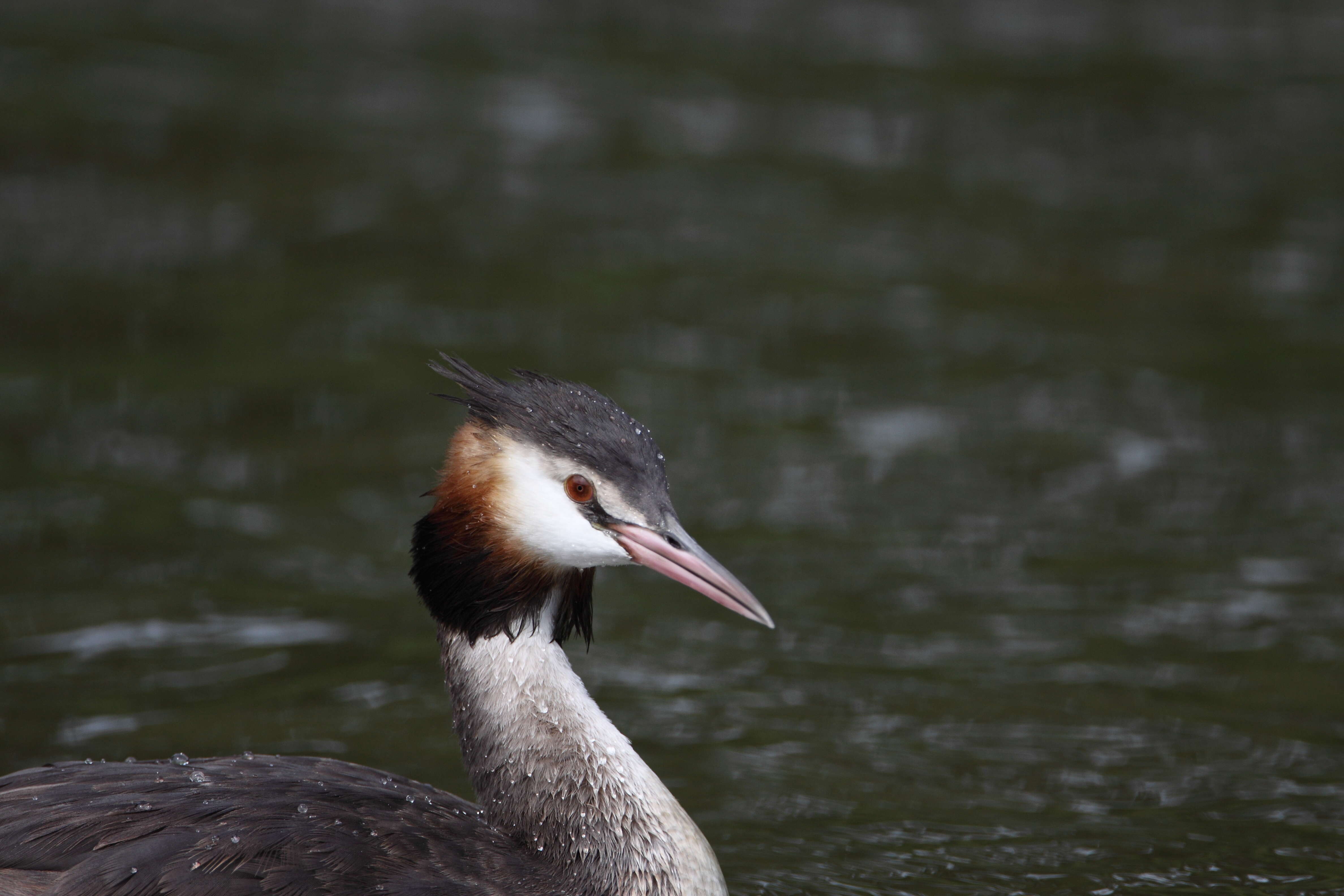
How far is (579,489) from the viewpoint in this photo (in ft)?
17.4

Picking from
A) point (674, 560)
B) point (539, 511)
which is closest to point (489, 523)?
point (539, 511)

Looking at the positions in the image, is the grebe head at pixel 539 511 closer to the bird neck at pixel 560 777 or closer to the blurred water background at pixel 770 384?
the bird neck at pixel 560 777

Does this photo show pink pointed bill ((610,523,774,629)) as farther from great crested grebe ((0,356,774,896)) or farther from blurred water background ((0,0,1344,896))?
blurred water background ((0,0,1344,896))

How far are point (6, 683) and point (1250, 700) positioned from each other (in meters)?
4.81

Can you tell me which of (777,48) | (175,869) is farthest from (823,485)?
(777,48)

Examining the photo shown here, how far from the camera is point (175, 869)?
15.8 ft

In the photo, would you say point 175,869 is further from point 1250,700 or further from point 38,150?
point 38,150

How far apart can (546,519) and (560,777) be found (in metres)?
0.78

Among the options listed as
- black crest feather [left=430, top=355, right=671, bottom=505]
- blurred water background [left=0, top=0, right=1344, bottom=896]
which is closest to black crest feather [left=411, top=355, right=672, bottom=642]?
black crest feather [left=430, top=355, right=671, bottom=505]

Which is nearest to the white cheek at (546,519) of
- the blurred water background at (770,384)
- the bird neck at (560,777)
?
the bird neck at (560,777)

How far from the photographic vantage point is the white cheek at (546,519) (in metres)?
5.28

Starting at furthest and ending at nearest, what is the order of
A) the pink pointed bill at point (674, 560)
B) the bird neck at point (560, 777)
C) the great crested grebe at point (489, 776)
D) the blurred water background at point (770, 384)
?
the blurred water background at point (770, 384) → the bird neck at point (560, 777) → the pink pointed bill at point (674, 560) → the great crested grebe at point (489, 776)

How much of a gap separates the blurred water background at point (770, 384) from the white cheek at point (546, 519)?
144 centimetres

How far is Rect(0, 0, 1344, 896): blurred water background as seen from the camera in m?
7.14
